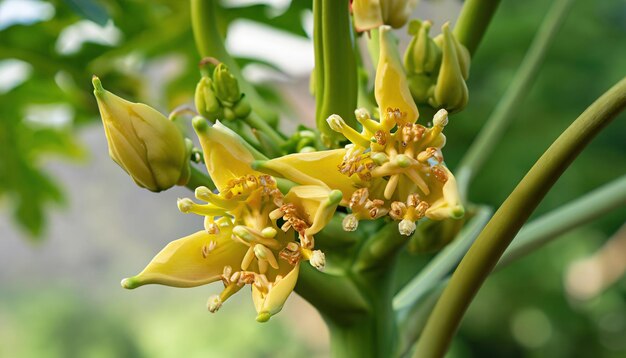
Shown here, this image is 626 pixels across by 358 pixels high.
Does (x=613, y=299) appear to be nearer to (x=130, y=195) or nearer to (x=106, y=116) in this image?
(x=130, y=195)

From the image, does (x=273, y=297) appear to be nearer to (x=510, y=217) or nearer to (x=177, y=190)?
(x=510, y=217)

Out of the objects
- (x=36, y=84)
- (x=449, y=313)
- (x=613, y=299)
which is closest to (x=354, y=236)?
(x=449, y=313)

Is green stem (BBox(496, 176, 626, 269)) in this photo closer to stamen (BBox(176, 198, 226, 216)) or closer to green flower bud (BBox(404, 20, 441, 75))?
green flower bud (BBox(404, 20, 441, 75))

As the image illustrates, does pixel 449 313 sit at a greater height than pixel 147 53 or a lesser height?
greater

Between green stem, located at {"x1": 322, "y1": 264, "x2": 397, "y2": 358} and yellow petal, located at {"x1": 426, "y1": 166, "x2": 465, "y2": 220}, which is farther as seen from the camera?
green stem, located at {"x1": 322, "y1": 264, "x2": 397, "y2": 358}

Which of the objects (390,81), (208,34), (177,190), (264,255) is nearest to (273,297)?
(264,255)

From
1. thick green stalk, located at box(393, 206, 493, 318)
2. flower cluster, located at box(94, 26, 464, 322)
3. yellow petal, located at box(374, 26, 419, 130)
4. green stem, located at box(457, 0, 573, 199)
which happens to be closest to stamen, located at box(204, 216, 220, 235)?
flower cluster, located at box(94, 26, 464, 322)
